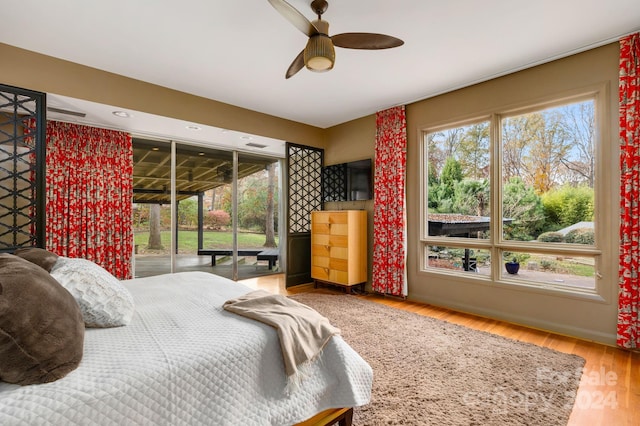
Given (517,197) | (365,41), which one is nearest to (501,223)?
(517,197)

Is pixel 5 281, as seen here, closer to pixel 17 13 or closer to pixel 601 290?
pixel 17 13

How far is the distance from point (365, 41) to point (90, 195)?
378 centimetres

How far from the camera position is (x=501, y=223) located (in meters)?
3.39

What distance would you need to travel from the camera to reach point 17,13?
7.47 feet

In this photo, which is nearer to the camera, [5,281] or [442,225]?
[5,281]

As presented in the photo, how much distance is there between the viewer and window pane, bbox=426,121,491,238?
3578 millimetres

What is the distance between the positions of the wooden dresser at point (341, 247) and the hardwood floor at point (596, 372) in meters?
1.04

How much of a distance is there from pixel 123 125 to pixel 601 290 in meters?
5.46

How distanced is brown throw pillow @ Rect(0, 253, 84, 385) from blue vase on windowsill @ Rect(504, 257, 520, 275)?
3.70 metres

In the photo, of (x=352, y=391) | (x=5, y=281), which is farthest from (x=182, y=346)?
(x=352, y=391)

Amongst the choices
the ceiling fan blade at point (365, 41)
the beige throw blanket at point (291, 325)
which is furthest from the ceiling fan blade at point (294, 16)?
the beige throw blanket at point (291, 325)

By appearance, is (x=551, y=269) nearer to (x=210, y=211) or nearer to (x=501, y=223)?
(x=501, y=223)

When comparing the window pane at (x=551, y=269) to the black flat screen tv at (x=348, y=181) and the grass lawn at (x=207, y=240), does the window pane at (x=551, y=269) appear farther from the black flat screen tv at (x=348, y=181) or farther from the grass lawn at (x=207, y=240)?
the grass lawn at (x=207, y=240)

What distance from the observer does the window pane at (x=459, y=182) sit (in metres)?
3.58
